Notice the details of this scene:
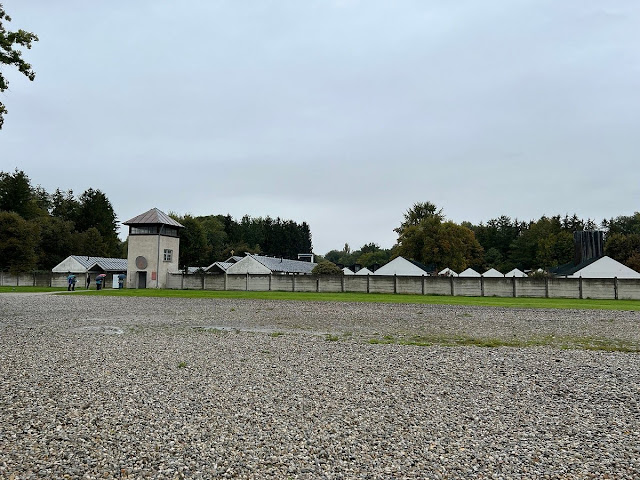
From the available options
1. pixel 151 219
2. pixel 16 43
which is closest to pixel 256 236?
pixel 151 219

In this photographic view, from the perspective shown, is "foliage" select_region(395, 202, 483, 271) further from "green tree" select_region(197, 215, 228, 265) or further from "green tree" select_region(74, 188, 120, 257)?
"green tree" select_region(74, 188, 120, 257)

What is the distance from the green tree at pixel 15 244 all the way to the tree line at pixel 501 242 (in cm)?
5479

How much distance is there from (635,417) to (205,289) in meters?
48.2

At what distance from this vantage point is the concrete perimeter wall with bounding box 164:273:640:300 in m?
40.0

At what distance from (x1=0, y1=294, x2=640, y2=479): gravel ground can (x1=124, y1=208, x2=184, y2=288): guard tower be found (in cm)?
4379

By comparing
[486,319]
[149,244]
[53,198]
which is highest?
[53,198]

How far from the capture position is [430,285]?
1772 inches

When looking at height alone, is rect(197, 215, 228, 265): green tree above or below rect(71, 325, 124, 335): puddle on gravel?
above

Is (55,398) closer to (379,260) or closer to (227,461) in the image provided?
(227,461)

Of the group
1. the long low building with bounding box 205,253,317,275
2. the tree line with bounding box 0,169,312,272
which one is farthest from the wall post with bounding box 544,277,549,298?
the tree line with bounding box 0,169,312,272

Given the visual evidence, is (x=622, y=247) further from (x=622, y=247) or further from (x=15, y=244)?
(x=15, y=244)

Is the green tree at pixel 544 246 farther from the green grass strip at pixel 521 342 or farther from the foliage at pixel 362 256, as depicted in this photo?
the green grass strip at pixel 521 342

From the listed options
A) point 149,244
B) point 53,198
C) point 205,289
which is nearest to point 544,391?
point 205,289

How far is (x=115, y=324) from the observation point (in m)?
16.7
